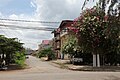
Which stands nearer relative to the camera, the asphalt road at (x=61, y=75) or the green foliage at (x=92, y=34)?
the asphalt road at (x=61, y=75)

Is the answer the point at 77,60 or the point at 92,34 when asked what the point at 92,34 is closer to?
the point at 92,34

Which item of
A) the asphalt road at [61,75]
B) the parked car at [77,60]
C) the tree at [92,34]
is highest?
the tree at [92,34]

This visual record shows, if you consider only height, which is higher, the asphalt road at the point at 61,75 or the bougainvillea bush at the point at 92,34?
the bougainvillea bush at the point at 92,34

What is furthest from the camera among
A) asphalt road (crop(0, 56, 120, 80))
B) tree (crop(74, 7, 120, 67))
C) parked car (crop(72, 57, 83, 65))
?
parked car (crop(72, 57, 83, 65))

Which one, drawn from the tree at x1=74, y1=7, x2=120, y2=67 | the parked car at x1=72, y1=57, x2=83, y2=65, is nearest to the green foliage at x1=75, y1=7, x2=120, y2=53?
the tree at x1=74, y1=7, x2=120, y2=67

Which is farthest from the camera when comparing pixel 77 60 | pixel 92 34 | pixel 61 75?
pixel 77 60

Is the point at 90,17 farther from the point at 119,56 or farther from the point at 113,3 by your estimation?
the point at 113,3

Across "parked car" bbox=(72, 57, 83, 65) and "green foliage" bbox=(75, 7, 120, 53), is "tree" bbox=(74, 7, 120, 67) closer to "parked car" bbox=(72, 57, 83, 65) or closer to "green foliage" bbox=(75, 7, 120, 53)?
"green foliage" bbox=(75, 7, 120, 53)

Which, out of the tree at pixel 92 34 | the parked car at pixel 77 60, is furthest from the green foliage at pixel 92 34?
the parked car at pixel 77 60

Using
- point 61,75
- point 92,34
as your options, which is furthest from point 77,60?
point 61,75

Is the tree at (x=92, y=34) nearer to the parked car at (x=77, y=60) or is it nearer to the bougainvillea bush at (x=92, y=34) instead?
the bougainvillea bush at (x=92, y=34)

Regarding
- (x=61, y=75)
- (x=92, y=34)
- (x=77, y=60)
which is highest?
(x=92, y=34)

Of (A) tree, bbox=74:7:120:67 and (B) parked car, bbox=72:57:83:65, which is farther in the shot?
(B) parked car, bbox=72:57:83:65

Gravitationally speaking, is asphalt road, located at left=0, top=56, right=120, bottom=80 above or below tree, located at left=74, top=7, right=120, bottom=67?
below
